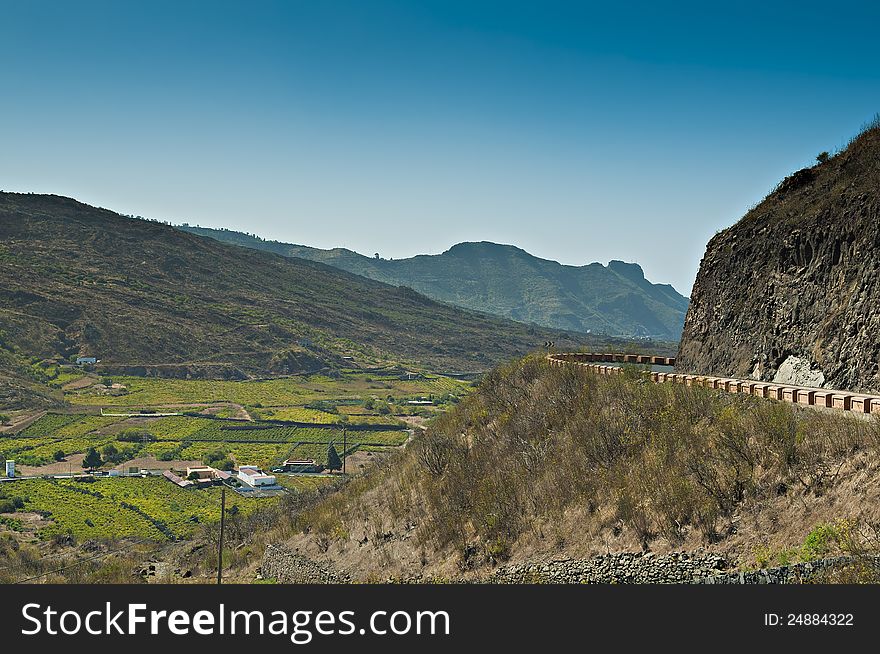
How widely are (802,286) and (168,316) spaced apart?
14133 cm

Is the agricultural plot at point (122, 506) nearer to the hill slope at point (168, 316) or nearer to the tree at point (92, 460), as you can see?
the tree at point (92, 460)

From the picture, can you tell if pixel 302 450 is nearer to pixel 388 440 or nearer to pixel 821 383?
pixel 388 440

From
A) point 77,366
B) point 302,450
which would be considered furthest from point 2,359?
point 302,450

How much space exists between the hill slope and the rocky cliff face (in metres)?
82.2

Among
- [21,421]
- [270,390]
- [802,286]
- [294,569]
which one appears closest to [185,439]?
[21,421]

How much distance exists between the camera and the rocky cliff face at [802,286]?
1788 centimetres

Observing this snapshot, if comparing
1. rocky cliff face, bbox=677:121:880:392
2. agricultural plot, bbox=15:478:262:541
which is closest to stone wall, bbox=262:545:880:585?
rocky cliff face, bbox=677:121:880:392

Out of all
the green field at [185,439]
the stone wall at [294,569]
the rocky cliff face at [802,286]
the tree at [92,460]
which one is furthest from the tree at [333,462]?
the rocky cliff face at [802,286]

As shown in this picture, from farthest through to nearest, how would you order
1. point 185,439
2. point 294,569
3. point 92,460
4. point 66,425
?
point 66,425
point 185,439
point 92,460
point 294,569

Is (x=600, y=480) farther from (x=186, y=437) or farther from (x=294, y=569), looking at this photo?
(x=186, y=437)

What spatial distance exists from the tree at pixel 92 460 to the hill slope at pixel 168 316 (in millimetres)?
51789

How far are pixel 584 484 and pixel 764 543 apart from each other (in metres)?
4.65

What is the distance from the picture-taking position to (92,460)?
72.4 metres

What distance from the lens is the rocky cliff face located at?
17875mm
